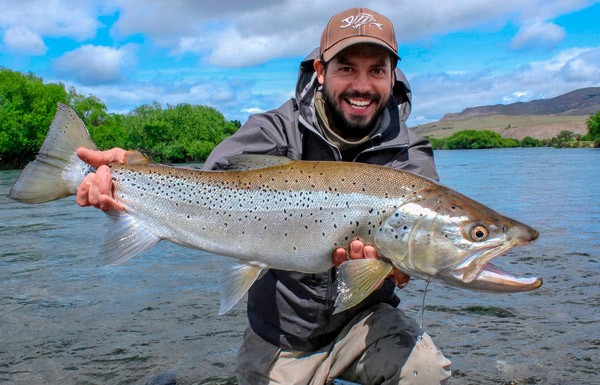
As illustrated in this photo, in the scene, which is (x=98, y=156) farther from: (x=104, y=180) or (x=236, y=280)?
(x=236, y=280)

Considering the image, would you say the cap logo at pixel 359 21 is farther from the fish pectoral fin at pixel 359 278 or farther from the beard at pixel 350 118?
the fish pectoral fin at pixel 359 278

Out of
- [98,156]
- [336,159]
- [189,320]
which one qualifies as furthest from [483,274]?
[189,320]

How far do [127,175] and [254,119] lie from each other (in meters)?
1.02

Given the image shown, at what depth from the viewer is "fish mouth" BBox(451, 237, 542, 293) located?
124 inches

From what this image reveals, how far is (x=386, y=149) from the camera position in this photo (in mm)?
4234

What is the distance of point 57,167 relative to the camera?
3.90m

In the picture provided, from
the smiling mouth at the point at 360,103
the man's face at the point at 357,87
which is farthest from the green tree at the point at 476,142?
the smiling mouth at the point at 360,103

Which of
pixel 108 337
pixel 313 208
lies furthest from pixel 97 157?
pixel 108 337

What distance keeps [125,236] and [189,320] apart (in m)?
3.09

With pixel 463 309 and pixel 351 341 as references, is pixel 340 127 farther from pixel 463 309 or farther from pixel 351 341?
pixel 463 309

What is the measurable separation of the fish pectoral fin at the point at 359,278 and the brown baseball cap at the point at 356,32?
165 centimetres

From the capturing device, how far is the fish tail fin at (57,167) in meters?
3.85

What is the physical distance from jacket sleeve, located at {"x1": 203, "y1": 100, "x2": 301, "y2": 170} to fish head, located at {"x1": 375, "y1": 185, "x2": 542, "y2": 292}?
1.11m

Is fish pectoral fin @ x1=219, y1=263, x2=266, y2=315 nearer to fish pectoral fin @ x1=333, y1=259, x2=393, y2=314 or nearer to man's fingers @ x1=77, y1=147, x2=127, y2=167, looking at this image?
fish pectoral fin @ x1=333, y1=259, x2=393, y2=314
